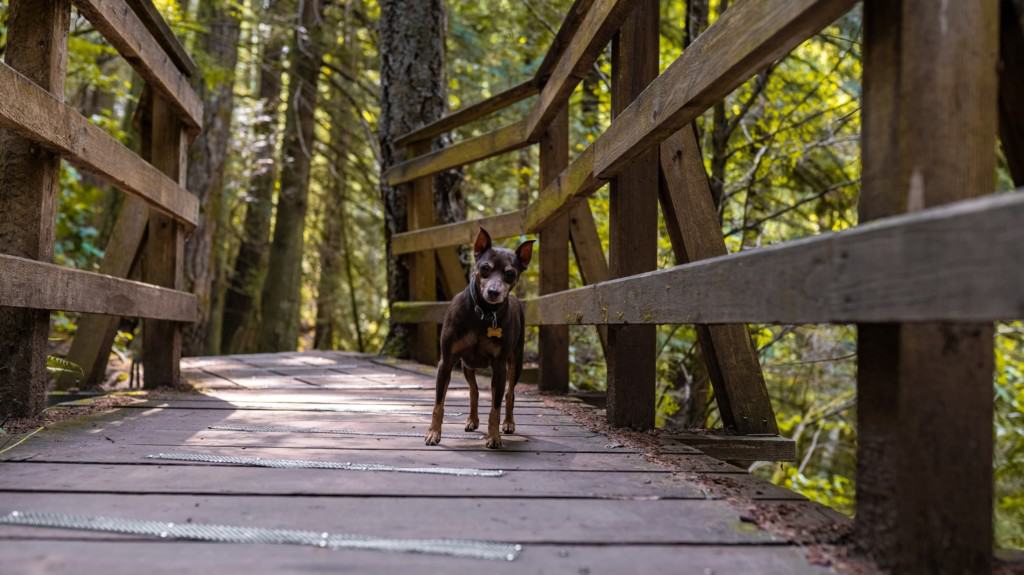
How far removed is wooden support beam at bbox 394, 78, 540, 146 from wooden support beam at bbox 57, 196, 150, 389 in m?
2.68

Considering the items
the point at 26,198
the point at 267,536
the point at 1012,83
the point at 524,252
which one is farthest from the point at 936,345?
the point at 26,198

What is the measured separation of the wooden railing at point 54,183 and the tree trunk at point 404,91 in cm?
327

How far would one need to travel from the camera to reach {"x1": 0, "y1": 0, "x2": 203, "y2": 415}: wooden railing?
3.18m

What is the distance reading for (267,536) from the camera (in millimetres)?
1914

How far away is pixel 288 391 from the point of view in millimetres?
5465

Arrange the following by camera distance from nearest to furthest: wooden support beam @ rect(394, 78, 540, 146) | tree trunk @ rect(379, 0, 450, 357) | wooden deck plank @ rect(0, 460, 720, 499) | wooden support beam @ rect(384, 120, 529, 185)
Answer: wooden deck plank @ rect(0, 460, 720, 499) → wooden support beam @ rect(394, 78, 540, 146) → wooden support beam @ rect(384, 120, 529, 185) → tree trunk @ rect(379, 0, 450, 357)

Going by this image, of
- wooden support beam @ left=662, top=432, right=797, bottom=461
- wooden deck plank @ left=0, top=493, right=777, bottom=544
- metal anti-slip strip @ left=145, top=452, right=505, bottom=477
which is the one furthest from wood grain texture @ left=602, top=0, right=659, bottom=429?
wooden deck plank @ left=0, top=493, right=777, bottom=544

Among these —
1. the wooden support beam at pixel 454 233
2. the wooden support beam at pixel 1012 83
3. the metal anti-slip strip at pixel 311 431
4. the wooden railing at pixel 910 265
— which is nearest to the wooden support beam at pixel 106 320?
the metal anti-slip strip at pixel 311 431

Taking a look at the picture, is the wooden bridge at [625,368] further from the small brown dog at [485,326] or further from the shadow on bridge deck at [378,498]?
the small brown dog at [485,326]

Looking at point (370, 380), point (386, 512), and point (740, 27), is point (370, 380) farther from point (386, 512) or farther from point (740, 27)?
point (740, 27)

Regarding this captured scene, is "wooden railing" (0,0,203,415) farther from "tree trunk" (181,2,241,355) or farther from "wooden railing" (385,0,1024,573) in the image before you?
"tree trunk" (181,2,241,355)

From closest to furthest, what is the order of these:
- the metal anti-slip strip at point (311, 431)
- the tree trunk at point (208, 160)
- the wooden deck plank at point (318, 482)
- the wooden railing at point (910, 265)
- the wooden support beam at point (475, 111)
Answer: the wooden railing at point (910, 265) < the wooden deck plank at point (318, 482) < the metal anti-slip strip at point (311, 431) < the wooden support beam at point (475, 111) < the tree trunk at point (208, 160)

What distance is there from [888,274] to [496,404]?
90.6 inches

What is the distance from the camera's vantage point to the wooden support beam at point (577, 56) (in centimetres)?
361
